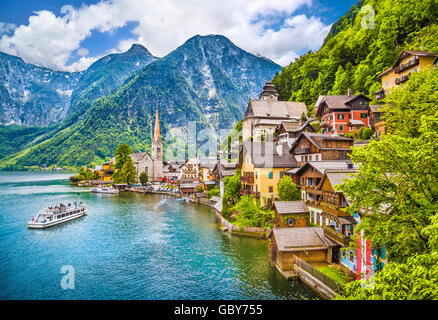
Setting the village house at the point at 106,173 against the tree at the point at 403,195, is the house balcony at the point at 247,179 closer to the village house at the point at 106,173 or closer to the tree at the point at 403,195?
the tree at the point at 403,195

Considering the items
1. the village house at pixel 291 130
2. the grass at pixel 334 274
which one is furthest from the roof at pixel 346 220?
the village house at pixel 291 130

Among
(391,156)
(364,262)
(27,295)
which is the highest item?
(391,156)

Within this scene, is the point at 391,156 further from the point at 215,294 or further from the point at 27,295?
the point at 27,295

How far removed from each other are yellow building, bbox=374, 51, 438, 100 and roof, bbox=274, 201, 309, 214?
27.9 metres

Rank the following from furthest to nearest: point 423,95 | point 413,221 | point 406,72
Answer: point 406,72
point 423,95
point 413,221

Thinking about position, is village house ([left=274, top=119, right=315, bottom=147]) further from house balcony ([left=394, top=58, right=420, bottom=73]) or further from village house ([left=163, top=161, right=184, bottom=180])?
village house ([left=163, top=161, right=184, bottom=180])

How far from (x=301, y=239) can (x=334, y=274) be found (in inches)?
165

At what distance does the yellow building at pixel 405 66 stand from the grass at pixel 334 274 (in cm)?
3614

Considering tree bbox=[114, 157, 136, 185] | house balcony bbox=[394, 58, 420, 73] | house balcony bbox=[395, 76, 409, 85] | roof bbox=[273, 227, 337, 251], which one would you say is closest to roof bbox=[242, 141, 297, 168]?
roof bbox=[273, 227, 337, 251]

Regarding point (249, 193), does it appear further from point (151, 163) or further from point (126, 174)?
point (151, 163)

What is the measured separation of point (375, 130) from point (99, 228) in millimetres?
49965

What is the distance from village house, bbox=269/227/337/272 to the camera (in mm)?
23781

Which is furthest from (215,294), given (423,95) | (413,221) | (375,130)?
(375,130)
